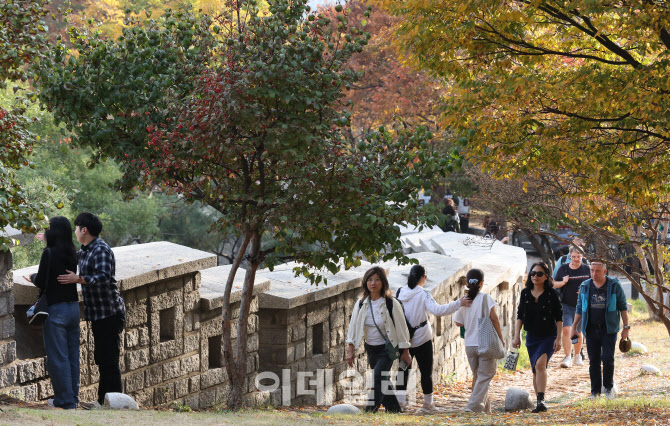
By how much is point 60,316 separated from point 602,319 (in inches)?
230

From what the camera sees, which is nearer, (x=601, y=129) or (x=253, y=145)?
(x=253, y=145)

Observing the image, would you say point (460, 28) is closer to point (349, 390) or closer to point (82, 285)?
point (82, 285)

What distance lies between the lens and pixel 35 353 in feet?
21.2

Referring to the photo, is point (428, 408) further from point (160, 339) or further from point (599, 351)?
point (160, 339)

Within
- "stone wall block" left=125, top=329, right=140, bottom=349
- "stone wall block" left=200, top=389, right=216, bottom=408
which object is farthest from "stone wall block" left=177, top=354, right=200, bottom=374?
"stone wall block" left=125, top=329, right=140, bottom=349

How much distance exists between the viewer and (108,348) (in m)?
6.23

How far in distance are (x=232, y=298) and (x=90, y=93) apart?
2316 millimetres

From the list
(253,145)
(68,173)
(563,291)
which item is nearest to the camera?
(253,145)

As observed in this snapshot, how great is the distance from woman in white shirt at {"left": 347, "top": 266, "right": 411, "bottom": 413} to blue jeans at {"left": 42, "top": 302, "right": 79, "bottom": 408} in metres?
2.60

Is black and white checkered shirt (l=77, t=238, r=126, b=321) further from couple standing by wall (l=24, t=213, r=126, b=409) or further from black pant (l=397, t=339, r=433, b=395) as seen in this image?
black pant (l=397, t=339, r=433, b=395)

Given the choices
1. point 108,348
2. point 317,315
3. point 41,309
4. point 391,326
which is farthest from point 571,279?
point 41,309

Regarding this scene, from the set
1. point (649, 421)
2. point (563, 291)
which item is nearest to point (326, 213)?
point (649, 421)

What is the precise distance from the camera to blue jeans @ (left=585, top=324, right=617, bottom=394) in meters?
8.88

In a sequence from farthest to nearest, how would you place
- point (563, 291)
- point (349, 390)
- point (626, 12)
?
point (563, 291) → point (349, 390) → point (626, 12)
